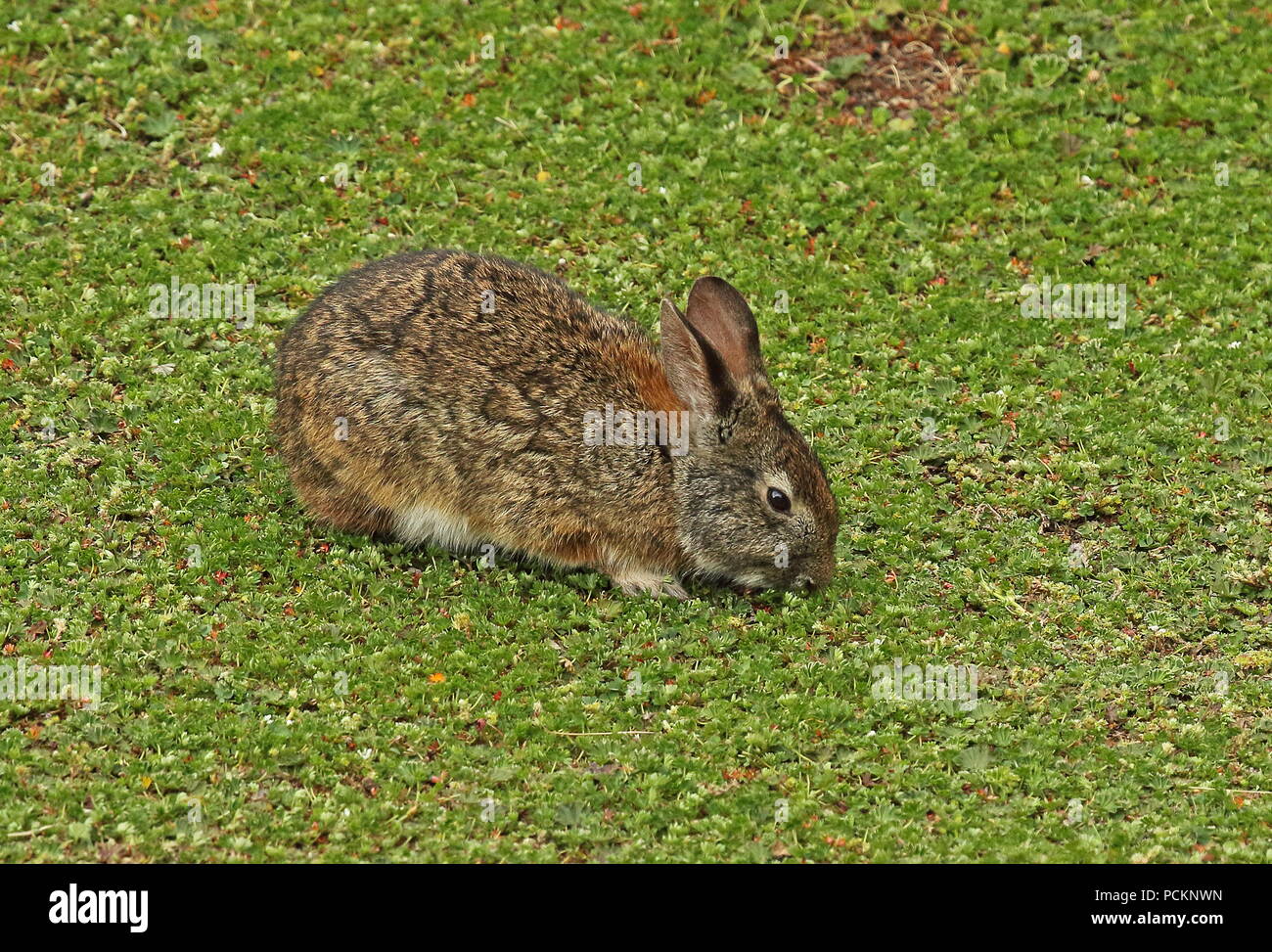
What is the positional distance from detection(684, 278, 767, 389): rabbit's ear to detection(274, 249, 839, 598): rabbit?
1 centimetres

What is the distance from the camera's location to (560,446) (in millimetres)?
10711

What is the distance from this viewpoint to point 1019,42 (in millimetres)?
15445

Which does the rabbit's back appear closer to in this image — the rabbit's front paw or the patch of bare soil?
the rabbit's front paw

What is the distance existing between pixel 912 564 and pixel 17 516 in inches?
245

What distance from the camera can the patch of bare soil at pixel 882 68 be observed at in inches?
599

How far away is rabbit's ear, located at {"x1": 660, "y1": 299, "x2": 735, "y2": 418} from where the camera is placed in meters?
10.3

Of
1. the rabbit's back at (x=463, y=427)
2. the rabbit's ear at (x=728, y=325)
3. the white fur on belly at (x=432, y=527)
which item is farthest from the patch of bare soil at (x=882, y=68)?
the white fur on belly at (x=432, y=527)

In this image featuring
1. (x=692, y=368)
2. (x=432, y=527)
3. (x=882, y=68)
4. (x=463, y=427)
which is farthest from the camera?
(x=882, y=68)

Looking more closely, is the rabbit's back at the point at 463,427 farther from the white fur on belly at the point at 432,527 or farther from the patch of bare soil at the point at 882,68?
the patch of bare soil at the point at 882,68

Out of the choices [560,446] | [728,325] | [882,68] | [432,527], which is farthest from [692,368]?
[882,68]

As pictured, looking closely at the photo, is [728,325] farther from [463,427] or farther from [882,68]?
[882,68]

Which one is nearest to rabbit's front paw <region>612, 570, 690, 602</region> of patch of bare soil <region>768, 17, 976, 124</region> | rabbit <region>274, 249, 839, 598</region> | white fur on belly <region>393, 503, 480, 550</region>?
rabbit <region>274, 249, 839, 598</region>

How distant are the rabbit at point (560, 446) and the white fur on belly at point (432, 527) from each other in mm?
11

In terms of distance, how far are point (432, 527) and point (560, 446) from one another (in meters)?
1.07
